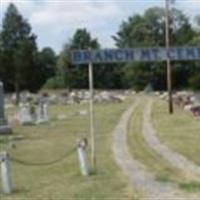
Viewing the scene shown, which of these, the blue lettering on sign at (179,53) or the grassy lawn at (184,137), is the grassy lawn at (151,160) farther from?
the blue lettering on sign at (179,53)

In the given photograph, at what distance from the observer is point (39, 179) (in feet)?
58.6

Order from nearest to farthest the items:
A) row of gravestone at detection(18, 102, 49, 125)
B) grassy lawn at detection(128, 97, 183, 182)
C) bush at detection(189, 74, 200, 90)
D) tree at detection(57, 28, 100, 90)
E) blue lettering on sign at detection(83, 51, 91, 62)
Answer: grassy lawn at detection(128, 97, 183, 182)
blue lettering on sign at detection(83, 51, 91, 62)
row of gravestone at detection(18, 102, 49, 125)
bush at detection(189, 74, 200, 90)
tree at detection(57, 28, 100, 90)

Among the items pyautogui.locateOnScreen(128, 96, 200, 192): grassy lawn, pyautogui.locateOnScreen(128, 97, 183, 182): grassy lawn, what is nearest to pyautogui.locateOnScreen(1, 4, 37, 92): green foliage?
pyautogui.locateOnScreen(128, 97, 183, 182): grassy lawn

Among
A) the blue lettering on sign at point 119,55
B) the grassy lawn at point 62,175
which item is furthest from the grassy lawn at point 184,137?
the blue lettering on sign at point 119,55

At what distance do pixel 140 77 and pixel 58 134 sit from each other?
3398 inches

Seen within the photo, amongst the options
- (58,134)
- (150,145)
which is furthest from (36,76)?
(150,145)

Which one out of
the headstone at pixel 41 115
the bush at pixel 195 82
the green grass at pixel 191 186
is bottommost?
the bush at pixel 195 82

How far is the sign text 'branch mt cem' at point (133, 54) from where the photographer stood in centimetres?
1860

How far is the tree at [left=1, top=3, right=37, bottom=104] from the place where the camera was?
4296 inches

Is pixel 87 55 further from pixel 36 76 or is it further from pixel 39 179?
pixel 36 76

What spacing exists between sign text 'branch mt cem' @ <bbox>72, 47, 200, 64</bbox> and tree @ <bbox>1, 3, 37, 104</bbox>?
86.4 metres

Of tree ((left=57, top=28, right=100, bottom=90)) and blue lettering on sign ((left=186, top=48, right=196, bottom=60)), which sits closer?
blue lettering on sign ((left=186, top=48, right=196, bottom=60))

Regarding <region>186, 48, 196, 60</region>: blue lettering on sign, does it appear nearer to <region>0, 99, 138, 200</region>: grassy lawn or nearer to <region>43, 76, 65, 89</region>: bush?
<region>0, 99, 138, 200</region>: grassy lawn

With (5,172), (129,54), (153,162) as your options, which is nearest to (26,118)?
(153,162)
